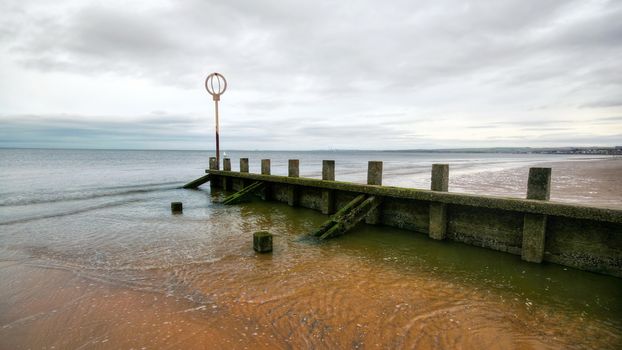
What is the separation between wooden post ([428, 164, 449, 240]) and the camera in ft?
22.1

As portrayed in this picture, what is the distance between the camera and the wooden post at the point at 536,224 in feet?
17.7

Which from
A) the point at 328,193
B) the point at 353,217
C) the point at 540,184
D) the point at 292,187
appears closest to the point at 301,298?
the point at 353,217

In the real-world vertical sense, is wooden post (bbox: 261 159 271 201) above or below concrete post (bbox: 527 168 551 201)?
below

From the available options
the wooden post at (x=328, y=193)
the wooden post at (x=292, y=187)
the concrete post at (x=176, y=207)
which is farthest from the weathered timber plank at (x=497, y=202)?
the concrete post at (x=176, y=207)

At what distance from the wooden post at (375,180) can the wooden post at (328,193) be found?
1.49 metres

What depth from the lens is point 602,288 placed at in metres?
4.65

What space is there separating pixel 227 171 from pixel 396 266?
11006 millimetres

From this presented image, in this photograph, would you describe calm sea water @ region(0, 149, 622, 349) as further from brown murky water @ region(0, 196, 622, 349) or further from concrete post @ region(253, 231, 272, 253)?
concrete post @ region(253, 231, 272, 253)

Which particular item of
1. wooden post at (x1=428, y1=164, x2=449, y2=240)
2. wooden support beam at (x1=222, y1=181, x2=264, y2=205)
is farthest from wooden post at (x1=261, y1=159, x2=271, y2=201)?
wooden post at (x1=428, y1=164, x2=449, y2=240)

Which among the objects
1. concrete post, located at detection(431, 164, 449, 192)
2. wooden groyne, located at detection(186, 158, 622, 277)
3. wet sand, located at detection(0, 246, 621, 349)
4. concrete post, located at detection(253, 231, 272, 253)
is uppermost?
concrete post, located at detection(431, 164, 449, 192)

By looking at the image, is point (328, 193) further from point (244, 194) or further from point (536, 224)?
point (536, 224)

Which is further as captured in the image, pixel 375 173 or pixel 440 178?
pixel 375 173

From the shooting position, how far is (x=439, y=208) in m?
6.79

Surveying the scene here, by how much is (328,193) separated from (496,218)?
4545 mm
